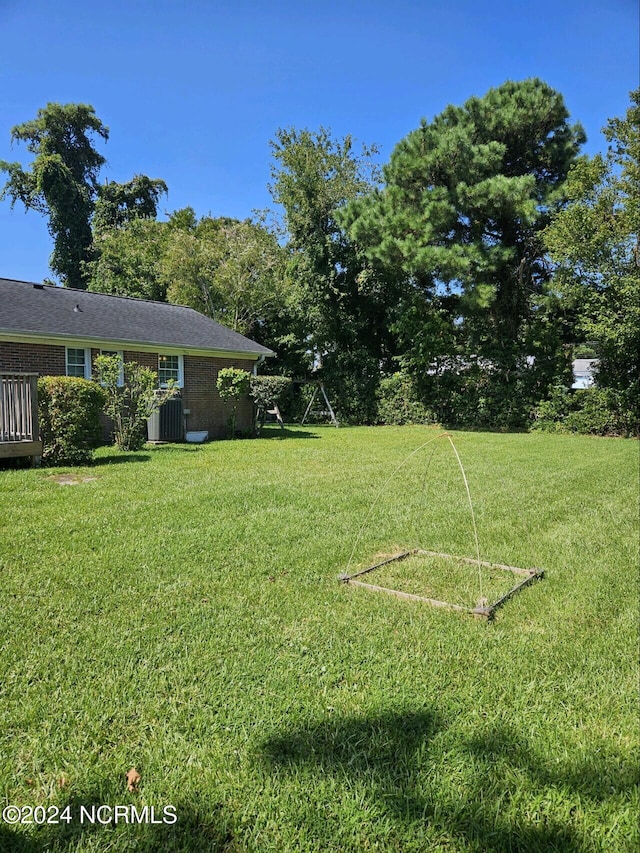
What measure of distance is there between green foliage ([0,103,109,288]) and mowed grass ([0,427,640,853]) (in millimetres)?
40577

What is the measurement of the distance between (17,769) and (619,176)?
1861cm

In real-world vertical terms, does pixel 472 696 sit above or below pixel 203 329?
below

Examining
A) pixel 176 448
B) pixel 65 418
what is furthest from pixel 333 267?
pixel 65 418

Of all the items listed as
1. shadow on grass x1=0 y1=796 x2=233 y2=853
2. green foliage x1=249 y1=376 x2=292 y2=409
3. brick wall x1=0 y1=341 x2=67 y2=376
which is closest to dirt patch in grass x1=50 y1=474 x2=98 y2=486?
→ brick wall x1=0 y1=341 x2=67 y2=376

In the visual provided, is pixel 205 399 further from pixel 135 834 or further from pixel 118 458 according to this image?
pixel 135 834

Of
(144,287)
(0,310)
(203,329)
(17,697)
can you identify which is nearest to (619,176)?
(203,329)

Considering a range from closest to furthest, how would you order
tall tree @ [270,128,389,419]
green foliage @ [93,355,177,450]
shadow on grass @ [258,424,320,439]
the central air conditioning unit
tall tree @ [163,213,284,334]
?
green foliage @ [93,355,177,450] < the central air conditioning unit < shadow on grass @ [258,424,320,439] < tall tree @ [270,128,389,419] < tall tree @ [163,213,284,334]

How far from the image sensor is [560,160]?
18.2 metres

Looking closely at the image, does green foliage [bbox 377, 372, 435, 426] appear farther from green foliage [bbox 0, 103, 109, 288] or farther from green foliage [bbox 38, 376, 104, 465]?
green foliage [bbox 0, 103, 109, 288]

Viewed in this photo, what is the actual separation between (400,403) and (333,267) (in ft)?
19.6

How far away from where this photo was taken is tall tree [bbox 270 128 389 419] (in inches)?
827

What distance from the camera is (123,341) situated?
531 inches

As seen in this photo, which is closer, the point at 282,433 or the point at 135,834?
the point at 135,834

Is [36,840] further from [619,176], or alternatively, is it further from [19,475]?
[619,176]
